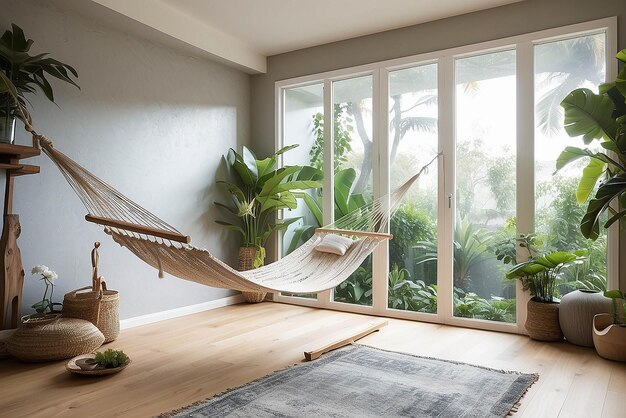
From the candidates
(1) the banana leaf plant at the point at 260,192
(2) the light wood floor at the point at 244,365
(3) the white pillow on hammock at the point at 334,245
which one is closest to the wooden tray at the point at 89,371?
(2) the light wood floor at the point at 244,365

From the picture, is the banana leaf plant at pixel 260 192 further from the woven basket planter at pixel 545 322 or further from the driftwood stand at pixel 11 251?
the woven basket planter at pixel 545 322

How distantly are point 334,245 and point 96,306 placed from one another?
5.60 ft

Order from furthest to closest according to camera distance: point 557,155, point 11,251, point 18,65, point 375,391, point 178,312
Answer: point 178,312 < point 557,155 < point 11,251 < point 18,65 < point 375,391

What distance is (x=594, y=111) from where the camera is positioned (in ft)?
9.53

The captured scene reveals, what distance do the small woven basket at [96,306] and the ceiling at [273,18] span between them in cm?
186

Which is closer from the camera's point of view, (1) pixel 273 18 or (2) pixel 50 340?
(2) pixel 50 340

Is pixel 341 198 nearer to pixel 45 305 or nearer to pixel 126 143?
pixel 126 143

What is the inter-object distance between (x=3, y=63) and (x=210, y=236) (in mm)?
2257

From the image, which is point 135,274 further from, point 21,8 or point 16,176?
point 21,8

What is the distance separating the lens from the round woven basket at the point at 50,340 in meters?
2.71

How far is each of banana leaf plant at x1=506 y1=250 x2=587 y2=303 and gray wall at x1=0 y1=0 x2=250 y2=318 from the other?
2.70 metres

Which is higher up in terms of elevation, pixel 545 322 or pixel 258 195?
pixel 258 195

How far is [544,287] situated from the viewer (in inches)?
131

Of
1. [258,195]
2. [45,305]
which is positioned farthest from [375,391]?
[258,195]
